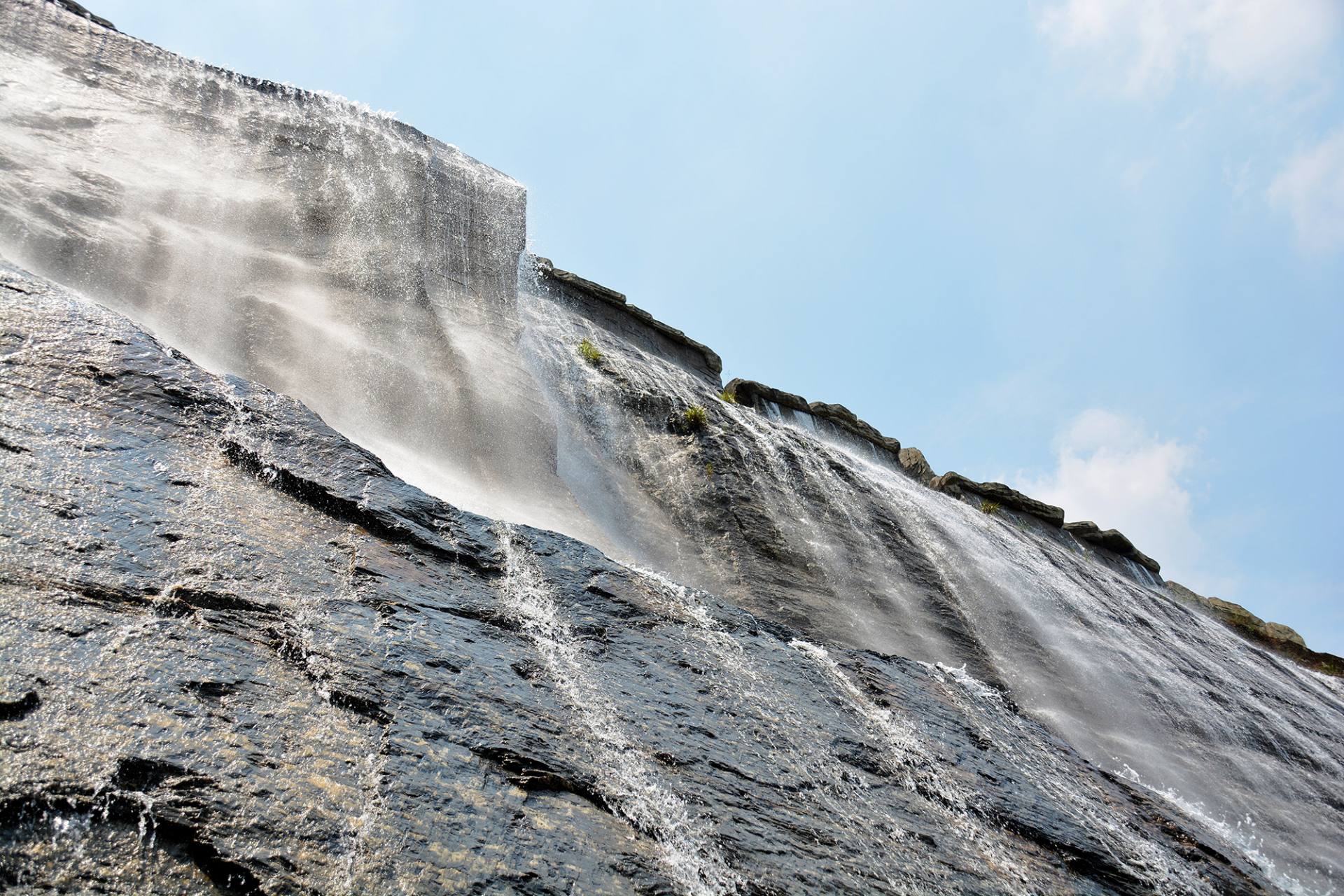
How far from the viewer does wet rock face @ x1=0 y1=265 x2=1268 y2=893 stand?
10.7 ft

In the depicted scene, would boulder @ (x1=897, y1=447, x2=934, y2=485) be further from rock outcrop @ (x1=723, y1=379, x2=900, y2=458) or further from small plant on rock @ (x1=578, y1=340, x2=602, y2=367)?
small plant on rock @ (x1=578, y1=340, x2=602, y2=367)

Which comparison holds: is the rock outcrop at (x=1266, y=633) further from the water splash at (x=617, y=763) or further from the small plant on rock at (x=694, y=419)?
the water splash at (x=617, y=763)

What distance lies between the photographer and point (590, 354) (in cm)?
1246

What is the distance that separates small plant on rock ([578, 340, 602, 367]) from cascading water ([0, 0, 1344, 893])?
161mm

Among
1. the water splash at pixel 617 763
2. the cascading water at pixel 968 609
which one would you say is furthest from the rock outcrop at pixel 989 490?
the water splash at pixel 617 763

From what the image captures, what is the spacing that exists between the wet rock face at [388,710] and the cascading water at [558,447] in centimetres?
11

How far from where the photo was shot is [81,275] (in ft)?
24.1

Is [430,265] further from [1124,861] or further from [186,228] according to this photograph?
[1124,861]

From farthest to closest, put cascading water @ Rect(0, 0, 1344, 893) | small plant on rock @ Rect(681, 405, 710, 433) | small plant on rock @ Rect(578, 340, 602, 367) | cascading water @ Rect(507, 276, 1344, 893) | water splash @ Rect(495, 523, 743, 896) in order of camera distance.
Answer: small plant on rock @ Rect(578, 340, 602, 367)
small plant on rock @ Rect(681, 405, 710, 433)
cascading water @ Rect(507, 276, 1344, 893)
cascading water @ Rect(0, 0, 1344, 893)
water splash @ Rect(495, 523, 743, 896)

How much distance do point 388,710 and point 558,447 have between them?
6.15m

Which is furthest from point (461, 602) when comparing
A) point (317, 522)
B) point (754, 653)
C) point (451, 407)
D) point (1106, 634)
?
point (1106, 634)

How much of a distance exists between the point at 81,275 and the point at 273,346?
5.50 ft

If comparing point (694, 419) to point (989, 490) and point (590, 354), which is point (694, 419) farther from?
point (989, 490)

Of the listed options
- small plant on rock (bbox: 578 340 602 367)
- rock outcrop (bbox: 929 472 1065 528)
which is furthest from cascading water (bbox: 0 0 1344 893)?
rock outcrop (bbox: 929 472 1065 528)
